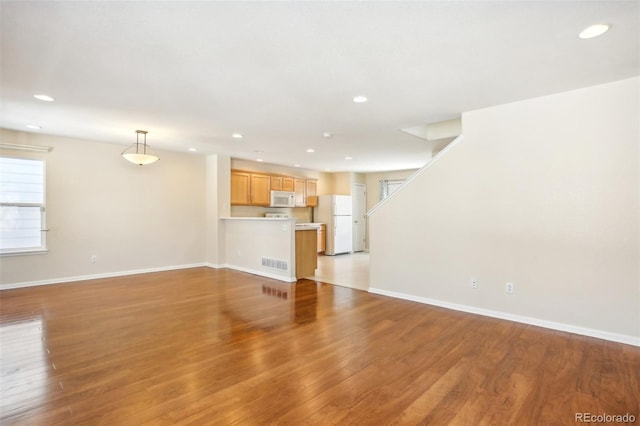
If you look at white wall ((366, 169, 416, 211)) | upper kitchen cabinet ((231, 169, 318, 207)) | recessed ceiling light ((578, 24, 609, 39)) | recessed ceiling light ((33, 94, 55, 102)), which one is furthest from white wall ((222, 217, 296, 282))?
white wall ((366, 169, 416, 211))

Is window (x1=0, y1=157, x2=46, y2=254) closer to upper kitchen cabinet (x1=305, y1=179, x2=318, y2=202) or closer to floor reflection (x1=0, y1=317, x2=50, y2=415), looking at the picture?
floor reflection (x1=0, y1=317, x2=50, y2=415)

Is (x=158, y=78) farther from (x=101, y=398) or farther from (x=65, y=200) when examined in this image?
(x=65, y=200)

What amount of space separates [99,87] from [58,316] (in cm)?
266

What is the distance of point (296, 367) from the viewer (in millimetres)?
2438

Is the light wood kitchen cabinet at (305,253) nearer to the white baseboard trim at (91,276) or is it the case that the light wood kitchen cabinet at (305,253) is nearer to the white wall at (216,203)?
the white wall at (216,203)

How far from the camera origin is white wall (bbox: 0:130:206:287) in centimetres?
521

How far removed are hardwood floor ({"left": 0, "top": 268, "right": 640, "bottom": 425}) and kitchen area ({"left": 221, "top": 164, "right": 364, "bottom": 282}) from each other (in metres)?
1.77

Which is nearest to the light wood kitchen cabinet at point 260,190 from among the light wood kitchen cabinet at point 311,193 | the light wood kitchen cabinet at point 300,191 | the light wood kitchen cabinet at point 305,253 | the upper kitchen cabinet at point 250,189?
the upper kitchen cabinet at point 250,189

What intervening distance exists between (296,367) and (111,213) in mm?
5151

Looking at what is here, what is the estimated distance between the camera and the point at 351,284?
5.30 metres

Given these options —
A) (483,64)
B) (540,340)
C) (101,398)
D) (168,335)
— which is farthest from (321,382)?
(483,64)

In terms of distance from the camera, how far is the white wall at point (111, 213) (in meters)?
5.21

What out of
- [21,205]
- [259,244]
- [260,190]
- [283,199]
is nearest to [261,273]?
[259,244]

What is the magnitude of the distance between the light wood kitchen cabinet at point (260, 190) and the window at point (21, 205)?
152 inches
